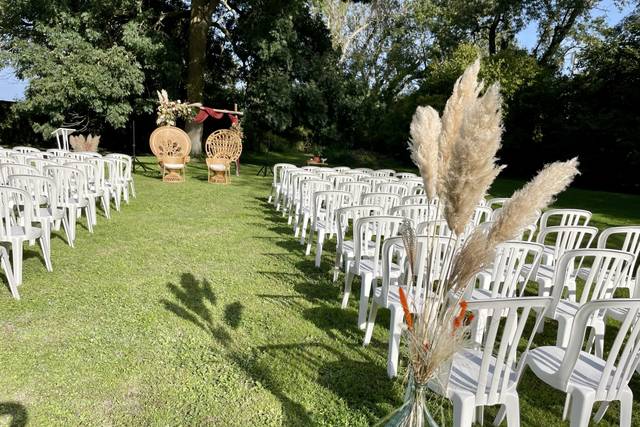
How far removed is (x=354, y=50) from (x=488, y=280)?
25.3 meters

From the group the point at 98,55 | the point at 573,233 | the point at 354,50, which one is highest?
the point at 354,50

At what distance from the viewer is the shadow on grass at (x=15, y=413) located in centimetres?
224

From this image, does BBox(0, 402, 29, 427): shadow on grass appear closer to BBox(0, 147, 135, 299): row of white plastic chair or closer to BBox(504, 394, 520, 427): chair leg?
BBox(0, 147, 135, 299): row of white plastic chair

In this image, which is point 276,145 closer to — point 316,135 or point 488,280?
point 316,135

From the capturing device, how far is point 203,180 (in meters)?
12.4

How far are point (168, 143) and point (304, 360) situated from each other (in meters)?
10.1

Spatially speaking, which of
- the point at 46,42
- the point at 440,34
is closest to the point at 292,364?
the point at 46,42

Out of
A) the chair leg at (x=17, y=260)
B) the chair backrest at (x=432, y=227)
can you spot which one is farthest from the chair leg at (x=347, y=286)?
the chair leg at (x=17, y=260)

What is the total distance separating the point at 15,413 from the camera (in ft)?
7.55

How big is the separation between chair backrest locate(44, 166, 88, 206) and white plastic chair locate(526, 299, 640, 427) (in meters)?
5.28

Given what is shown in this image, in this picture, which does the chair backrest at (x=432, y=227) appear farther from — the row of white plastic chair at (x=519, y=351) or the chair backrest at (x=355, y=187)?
the chair backrest at (x=355, y=187)

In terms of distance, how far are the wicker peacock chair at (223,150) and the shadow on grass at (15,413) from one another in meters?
9.84

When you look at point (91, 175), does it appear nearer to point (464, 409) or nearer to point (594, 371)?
point (464, 409)

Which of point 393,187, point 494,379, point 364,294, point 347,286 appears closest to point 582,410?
point 494,379
